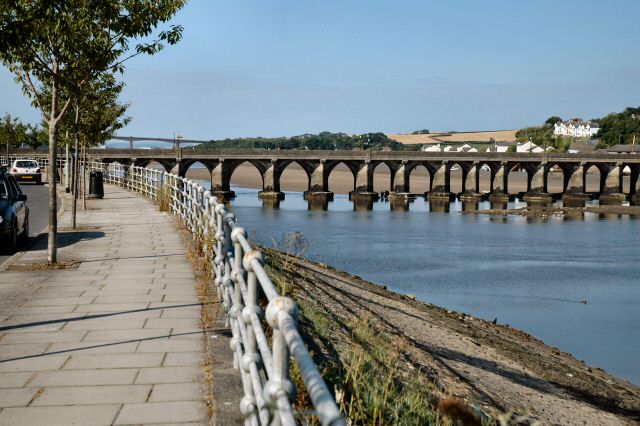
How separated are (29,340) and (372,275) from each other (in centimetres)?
2490

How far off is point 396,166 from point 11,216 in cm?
7946

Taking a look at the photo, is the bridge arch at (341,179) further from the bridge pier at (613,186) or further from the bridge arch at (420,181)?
the bridge pier at (613,186)

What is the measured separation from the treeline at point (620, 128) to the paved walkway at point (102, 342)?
515 ft

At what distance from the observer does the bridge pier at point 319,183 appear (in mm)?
88875

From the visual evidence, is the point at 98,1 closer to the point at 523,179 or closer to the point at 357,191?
the point at 357,191

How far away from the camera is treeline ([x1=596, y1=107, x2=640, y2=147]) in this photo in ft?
538

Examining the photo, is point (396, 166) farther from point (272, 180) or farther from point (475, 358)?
point (475, 358)

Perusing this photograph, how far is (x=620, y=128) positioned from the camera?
554 ft

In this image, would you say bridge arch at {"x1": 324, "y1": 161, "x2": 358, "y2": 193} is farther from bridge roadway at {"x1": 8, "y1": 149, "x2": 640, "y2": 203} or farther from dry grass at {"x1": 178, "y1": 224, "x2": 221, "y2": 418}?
dry grass at {"x1": 178, "y1": 224, "x2": 221, "y2": 418}

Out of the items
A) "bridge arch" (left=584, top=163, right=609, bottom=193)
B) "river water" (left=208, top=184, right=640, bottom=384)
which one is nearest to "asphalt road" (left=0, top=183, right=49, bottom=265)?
"river water" (left=208, top=184, right=640, bottom=384)

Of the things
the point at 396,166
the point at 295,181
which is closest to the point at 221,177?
the point at 396,166

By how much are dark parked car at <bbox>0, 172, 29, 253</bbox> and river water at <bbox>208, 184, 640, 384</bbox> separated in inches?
503

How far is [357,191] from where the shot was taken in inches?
3575

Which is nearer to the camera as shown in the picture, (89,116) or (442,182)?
(89,116)
